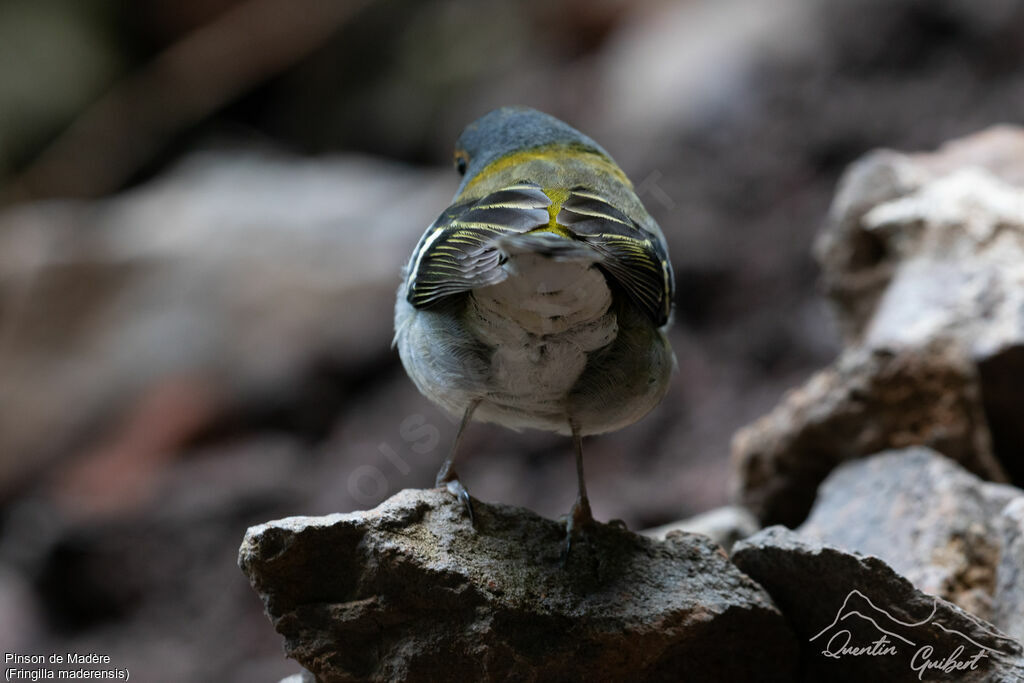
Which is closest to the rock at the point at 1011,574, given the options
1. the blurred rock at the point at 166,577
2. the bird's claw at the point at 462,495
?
the bird's claw at the point at 462,495

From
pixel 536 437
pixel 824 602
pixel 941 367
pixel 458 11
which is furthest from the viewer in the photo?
pixel 458 11

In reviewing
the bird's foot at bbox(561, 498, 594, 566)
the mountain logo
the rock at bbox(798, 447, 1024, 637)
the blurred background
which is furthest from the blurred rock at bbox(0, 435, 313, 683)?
the mountain logo

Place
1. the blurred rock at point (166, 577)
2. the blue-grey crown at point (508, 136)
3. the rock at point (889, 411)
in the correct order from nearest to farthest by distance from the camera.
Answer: the blue-grey crown at point (508, 136) → the rock at point (889, 411) → the blurred rock at point (166, 577)

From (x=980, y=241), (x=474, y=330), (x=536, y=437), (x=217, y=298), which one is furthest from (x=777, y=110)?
(x=474, y=330)

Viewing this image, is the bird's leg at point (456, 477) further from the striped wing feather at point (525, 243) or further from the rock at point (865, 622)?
the rock at point (865, 622)

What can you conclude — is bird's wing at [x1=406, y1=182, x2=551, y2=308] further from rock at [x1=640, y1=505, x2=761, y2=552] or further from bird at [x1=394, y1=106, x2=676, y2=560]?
rock at [x1=640, y1=505, x2=761, y2=552]

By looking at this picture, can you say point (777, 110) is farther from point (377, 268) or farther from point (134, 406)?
point (134, 406)
